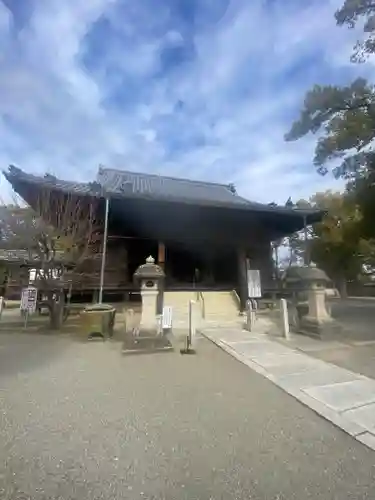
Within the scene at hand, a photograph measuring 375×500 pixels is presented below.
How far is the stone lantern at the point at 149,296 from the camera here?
243 inches

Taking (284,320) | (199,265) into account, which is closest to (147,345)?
(284,320)

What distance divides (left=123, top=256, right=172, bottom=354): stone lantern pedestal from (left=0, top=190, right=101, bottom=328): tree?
300 centimetres

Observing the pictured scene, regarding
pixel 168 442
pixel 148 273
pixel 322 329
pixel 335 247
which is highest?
pixel 335 247

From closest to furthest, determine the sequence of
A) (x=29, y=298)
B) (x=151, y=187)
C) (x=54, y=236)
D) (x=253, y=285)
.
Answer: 1. (x=29, y=298)
2. (x=54, y=236)
3. (x=253, y=285)
4. (x=151, y=187)

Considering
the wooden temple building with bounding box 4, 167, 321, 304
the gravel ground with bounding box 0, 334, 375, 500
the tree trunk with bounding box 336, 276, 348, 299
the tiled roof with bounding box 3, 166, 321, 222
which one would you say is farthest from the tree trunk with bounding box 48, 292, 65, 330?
the tree trunk with bounding box 336, 276, 348, 299

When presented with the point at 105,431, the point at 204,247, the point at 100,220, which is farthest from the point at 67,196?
the point at 105,431

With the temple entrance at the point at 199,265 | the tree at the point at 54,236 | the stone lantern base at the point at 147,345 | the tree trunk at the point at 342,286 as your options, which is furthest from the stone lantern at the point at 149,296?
the tree trunk at the point at 342,286

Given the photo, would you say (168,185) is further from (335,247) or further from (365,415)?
(365,415)

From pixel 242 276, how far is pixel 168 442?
34.7ft

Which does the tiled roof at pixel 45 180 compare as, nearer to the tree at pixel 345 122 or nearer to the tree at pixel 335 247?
the tree at pixel 345 122

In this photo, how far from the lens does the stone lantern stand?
6160 millimetres

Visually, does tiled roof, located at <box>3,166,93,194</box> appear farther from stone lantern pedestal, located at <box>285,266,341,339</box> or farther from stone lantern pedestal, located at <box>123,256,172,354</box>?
stone lantern pedestal, located at <box>285,266,341,339</box>

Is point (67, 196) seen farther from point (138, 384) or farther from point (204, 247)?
point (138, 384)

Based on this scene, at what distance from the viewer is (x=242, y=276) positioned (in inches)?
501
